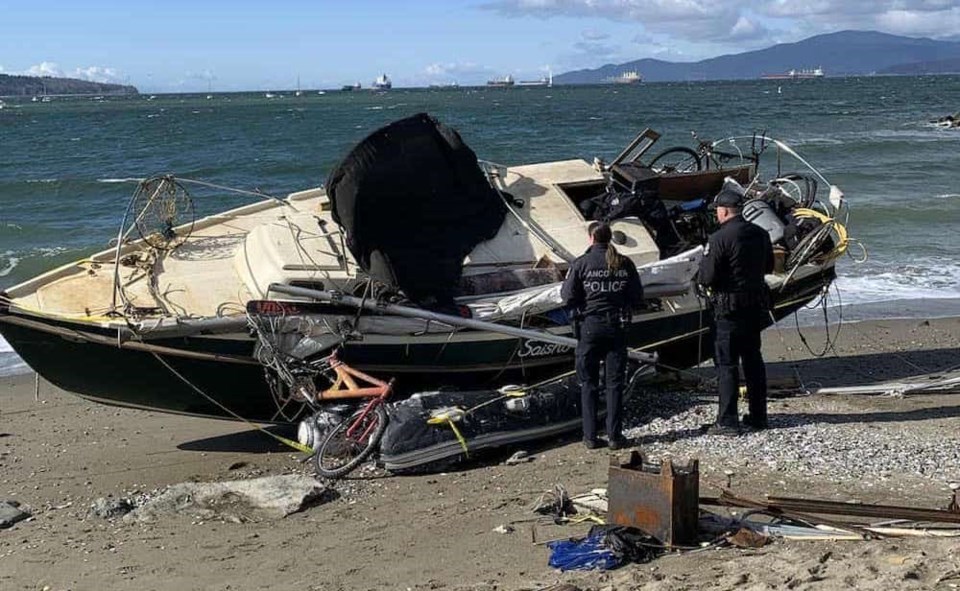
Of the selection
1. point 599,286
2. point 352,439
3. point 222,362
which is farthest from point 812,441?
point 222,362

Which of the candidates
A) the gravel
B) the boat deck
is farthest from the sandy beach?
the boat deck

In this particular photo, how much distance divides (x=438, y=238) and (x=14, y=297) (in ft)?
12.9

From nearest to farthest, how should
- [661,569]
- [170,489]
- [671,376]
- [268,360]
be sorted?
[661,569], [170,489], [268,360], [671,376]

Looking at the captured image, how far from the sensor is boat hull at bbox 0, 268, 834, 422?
8.92 m

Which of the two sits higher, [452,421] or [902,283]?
[452,421]

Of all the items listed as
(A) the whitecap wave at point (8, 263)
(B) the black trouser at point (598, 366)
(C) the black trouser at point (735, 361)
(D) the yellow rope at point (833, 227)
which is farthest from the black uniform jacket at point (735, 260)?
(A) the whitecap wave at point (8, 263)

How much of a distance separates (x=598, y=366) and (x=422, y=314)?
1.62 m

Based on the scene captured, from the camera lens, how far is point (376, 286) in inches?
362

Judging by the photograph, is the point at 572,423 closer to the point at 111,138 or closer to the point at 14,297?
the point at 14,297

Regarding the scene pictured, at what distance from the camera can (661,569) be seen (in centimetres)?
582

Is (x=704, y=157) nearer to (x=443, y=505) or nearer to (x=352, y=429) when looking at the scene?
(x=352, y=429)

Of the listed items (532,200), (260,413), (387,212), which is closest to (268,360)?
(260,413)

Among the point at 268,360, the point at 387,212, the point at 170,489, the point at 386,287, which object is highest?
the point at 387,212

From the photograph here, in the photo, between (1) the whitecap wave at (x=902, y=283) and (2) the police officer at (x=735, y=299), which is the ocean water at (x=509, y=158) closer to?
(1) the whitecap wave at (x=902, y=283)
